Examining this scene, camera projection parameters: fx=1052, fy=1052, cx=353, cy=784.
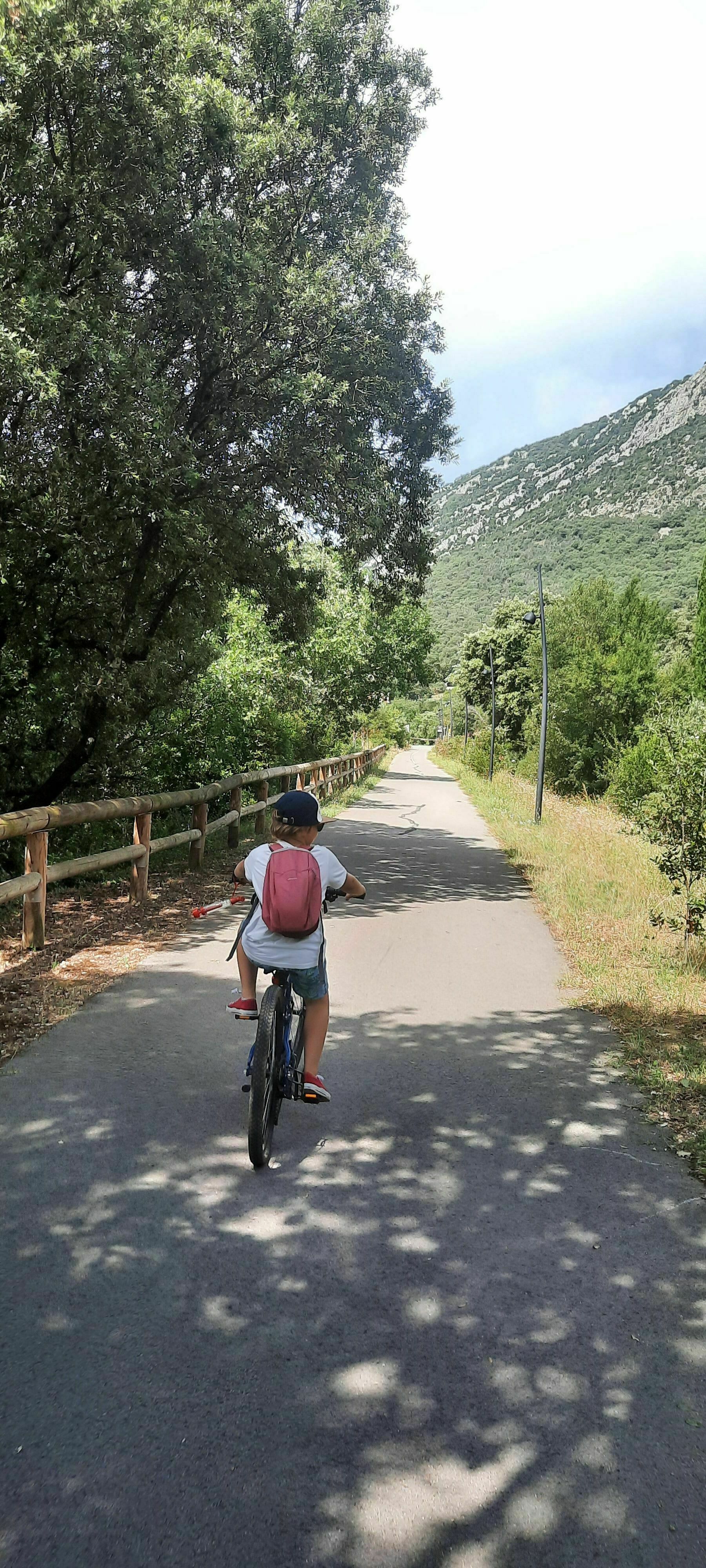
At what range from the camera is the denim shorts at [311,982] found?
4672mm

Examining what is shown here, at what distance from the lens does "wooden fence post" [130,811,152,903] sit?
10.4m

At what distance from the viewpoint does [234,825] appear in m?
15.0

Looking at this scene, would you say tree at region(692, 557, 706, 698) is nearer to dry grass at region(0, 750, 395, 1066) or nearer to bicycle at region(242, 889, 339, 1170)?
dry grass at region(0, 750, 395, 1066)

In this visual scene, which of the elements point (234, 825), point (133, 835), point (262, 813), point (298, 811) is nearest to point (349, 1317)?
point (298, 811)

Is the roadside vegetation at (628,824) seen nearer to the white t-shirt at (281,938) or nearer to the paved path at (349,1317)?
the paved path at (349,1317)

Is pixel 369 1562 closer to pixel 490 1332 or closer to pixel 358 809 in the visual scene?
pixel 490 1332

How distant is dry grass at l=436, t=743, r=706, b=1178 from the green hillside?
89218 mm

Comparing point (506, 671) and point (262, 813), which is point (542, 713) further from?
point (506, 671)

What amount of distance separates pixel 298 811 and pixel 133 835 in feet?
25.9

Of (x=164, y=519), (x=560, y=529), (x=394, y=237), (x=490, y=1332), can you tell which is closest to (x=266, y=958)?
(x=490, y=1332)

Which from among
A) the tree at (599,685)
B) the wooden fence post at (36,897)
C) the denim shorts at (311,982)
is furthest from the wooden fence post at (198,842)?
the tree at (599,685)

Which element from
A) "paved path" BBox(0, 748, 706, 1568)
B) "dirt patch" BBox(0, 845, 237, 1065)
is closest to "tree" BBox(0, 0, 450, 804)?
"dirt patch" BBox(0, 845, 237, 1065)

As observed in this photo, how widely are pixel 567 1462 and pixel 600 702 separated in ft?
118

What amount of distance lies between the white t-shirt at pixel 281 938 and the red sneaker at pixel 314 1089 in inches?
19.5
